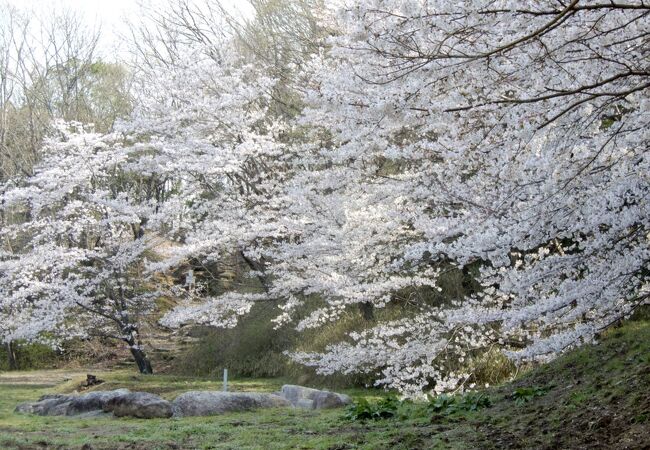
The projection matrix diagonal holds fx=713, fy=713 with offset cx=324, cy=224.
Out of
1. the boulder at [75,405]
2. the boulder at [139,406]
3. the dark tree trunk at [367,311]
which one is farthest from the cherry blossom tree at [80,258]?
the dark tree trunk at [367,311]

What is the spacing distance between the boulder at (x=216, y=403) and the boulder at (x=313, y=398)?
32cm

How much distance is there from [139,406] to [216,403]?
42.3 inches

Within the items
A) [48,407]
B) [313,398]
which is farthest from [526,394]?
[48,407]

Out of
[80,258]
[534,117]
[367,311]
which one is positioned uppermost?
[80,258]

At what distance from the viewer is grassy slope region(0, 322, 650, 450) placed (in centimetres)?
482

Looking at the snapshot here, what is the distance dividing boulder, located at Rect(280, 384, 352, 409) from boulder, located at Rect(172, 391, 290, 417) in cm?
32

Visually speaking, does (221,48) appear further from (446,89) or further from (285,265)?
(446,89)

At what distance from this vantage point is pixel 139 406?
32.6 ft

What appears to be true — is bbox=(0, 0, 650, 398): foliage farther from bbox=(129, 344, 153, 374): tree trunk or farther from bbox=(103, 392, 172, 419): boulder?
bbox=(103, 392, 172, 419): boulder

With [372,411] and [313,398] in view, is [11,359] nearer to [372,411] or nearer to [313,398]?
[313,398]

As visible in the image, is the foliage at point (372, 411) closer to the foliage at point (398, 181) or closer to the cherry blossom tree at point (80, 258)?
the foliage at point (398, 181)

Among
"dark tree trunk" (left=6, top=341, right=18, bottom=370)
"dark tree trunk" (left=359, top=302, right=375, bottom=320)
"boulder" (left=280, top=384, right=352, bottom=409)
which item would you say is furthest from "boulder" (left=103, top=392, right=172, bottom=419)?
"dark tree trunk" (left=6, top=341, right=18, bottom=370)

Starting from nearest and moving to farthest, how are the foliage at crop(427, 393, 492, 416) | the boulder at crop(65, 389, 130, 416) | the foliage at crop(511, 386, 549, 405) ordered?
the foliage at crop(511, 386, 549, 405)
the foliage at crop(427, 393, 492, 416)
the boulder at crop(65, 389, 130, 416)

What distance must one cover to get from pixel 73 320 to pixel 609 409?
15193mm
